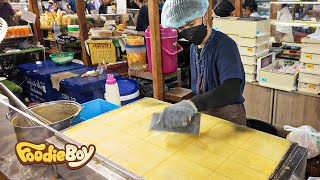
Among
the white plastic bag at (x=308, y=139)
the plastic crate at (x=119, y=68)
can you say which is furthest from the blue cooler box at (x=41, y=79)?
the white plastic bag at (x=308, y=139)

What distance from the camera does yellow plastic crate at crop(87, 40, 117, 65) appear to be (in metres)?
3.33

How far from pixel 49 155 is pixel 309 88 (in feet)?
10.6

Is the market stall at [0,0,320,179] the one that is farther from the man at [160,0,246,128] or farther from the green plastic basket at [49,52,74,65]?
the man at [160,0,246,128]

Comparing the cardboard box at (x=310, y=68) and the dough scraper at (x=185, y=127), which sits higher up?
the dough scraper at (x=185, y=127)

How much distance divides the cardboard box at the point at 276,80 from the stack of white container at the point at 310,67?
0.09 metres

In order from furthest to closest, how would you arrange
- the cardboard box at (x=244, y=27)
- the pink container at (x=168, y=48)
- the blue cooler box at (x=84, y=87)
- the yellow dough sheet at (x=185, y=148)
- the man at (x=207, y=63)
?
the cardboard box at (x=244, y=27)
the blue cooler box at (x=84, y=87)
the pink container at (x=168, y=48)
the man at (x=207, y=63)
the yellow dough sheet at (x=185, y=148)

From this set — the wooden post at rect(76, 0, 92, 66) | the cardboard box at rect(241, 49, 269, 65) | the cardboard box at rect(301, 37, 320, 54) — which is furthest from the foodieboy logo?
the cardboard box at rect(241, 49, 269, 65)

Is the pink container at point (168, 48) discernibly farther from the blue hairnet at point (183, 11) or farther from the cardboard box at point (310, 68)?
the cardboard box at point (310, 68)

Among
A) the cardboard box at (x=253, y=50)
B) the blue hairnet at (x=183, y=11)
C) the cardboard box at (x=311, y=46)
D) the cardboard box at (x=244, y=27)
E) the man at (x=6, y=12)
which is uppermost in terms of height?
the man at (x=6, y=12)

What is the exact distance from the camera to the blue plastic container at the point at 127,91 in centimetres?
251

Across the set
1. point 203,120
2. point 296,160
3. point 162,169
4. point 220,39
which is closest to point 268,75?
point 220,39

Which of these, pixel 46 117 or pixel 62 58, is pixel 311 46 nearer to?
pixel 46 117

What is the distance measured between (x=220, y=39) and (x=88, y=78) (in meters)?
1.65

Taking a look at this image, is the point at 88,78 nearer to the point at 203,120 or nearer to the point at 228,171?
the point at 203,120
